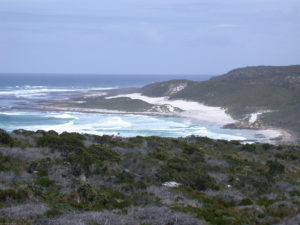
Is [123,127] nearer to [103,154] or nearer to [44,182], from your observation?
[103,154]

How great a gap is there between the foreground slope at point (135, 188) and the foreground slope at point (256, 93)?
128 ft

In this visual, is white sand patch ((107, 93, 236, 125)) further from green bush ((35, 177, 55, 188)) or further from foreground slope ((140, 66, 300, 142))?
green bush ((35, 177, 55, 188))

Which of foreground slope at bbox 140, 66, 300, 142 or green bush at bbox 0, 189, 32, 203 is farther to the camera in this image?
foreground slope at bbox 140, 66, 300, 142

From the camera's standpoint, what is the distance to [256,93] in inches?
3349

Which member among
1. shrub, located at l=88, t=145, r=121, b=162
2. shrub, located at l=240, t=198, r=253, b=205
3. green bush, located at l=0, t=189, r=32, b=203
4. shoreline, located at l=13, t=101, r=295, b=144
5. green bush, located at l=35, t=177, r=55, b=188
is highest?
green bush, located at l=0, t=189, r=32, b=203

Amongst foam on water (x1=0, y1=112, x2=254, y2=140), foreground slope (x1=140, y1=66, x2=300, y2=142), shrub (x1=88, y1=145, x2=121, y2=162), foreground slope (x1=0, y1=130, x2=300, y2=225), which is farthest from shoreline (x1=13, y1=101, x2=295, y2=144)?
shrub (x1=88, y1=145, x2=121, y2=162)

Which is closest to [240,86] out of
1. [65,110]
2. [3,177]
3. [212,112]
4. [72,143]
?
[212,112]

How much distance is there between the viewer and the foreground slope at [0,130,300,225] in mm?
8312

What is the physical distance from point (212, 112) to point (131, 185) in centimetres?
6685

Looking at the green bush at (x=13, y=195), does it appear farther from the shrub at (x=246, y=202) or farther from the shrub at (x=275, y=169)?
the shrub at (x=275, y=169)

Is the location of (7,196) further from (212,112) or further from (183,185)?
(212,112)

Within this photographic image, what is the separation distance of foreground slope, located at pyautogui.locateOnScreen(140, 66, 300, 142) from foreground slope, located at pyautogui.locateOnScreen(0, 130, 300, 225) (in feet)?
128

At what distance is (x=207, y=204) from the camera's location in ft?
33.8

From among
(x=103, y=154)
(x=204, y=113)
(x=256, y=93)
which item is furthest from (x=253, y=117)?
(x=103, y=154)
